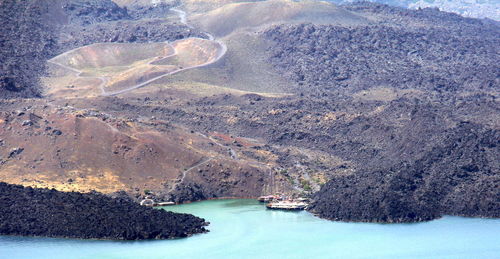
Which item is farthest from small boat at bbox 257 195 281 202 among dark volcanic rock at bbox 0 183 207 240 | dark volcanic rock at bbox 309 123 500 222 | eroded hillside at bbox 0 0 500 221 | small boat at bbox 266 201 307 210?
dark volcanic rock at bbox 0 183 207 240

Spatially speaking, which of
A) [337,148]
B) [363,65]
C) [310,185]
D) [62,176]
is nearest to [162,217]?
[62,176]

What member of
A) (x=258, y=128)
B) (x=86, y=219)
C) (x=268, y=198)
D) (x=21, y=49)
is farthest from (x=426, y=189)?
(x=21, y=49)

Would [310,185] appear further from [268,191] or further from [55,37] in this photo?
[55,37]

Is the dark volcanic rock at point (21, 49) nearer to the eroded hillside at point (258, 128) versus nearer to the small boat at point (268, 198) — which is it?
the eroded hillside at point (258, 128)

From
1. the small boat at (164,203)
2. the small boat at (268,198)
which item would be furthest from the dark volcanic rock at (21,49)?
the small boat at (268,198)

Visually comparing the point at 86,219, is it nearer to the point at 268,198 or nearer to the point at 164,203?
the point at 164,203

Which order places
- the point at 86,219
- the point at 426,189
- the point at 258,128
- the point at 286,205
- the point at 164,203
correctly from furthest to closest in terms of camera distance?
the point at 258,128 → the point at 164,203 → the point at 286,205 → the point at 426,189 → the point at 86,219

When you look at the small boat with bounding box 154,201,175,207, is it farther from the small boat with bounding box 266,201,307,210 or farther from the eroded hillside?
the small boat with bounding box 266,201,307,210
